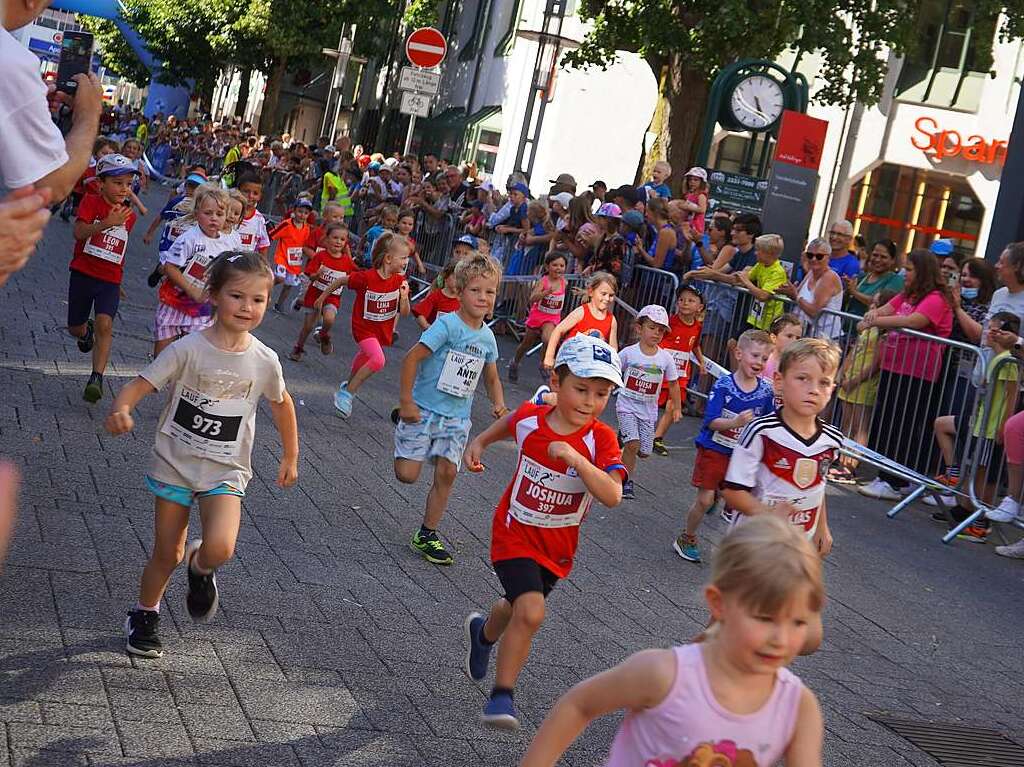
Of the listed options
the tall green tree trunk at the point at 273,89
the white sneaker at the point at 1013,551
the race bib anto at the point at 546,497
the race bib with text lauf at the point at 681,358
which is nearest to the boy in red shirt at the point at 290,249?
the race bib with text lauf at the point at 681,358

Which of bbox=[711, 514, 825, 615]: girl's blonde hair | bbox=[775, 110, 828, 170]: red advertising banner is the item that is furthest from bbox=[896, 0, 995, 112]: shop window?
bbox=[711, 514, 825, 615]: girl's blonde hair

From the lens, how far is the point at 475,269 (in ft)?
26.1

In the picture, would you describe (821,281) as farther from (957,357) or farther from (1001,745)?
(1001,745)

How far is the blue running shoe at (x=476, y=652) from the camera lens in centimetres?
584

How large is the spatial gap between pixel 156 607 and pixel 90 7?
41.9 metres

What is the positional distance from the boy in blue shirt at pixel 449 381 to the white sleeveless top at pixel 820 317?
18.7ft

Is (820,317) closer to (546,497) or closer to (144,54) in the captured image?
(546,497)

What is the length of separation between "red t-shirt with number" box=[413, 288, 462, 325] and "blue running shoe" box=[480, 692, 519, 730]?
5497 millimetres

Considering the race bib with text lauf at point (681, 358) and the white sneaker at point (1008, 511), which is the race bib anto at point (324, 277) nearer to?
the race bib with text lauf at point (681, 358)

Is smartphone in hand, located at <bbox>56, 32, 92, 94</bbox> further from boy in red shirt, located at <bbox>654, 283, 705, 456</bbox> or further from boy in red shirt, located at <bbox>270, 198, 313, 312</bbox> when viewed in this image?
boy in red shirt, located at <bbox>654, 283, 705, 456</bbox>

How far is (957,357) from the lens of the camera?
1202 centimetres

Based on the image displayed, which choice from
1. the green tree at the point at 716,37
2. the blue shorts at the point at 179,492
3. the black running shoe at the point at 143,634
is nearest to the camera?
the black running shoe at the point at 143,634

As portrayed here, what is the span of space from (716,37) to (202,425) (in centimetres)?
1831

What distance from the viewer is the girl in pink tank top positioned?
3.24m
